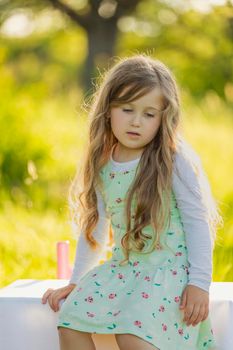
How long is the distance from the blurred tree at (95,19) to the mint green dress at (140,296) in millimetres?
8474

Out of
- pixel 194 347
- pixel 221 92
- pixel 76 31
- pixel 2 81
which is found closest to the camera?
pixel 194 347

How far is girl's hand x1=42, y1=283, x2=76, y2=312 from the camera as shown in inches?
90.3

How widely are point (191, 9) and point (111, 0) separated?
41.0 inches

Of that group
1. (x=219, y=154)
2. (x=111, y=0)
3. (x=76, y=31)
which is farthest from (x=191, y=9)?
(x=219, y=154)

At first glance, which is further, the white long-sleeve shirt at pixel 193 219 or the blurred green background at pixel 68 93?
the blurred green background at pixel 68 93

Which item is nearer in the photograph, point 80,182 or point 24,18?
point 80,182

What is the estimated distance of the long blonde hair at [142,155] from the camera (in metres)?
2.20

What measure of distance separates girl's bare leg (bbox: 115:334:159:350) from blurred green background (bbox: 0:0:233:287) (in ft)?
4.22

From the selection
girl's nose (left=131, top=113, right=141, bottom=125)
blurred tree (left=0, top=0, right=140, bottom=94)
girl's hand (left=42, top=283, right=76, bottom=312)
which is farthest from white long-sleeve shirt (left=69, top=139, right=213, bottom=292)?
blurred tree (left=0, top=0, right=140, bottom=94)

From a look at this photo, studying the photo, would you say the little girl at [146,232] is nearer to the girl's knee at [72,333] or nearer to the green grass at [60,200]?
the girl's knee at [72,333]

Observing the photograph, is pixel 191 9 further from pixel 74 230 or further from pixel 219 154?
pixel 74 230

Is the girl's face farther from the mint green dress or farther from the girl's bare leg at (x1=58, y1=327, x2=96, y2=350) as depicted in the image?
the girl's bare leg at (x1=58, y1=327, x2=96, y2=350)

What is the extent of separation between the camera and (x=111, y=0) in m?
11.0

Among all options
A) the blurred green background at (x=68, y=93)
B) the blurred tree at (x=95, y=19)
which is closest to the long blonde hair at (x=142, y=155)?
the blurred green background at (x=68, y=93)
